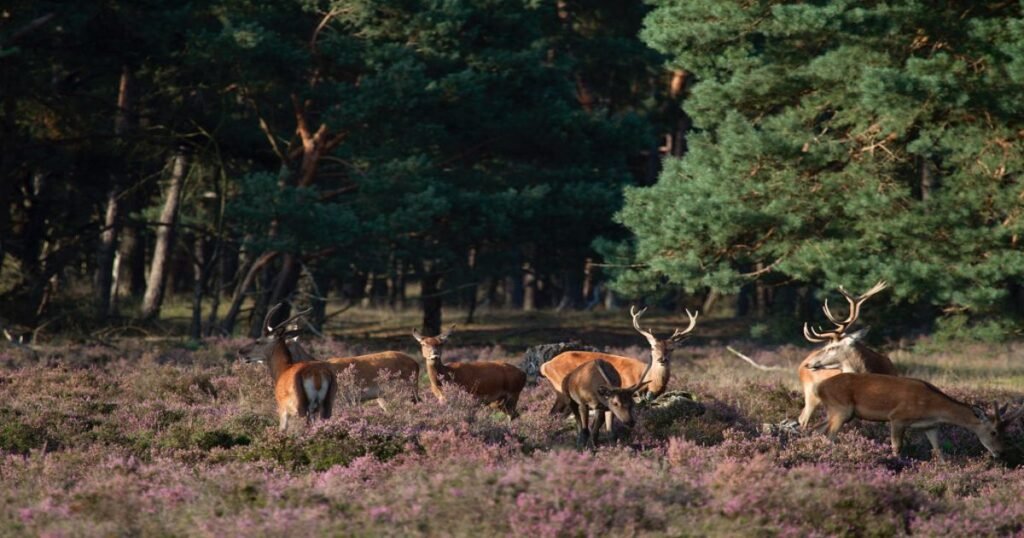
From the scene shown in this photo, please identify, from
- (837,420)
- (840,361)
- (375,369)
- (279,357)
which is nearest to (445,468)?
(279,357)

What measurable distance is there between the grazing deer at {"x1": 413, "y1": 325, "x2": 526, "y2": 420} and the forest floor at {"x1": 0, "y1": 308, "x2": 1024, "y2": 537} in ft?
0.98

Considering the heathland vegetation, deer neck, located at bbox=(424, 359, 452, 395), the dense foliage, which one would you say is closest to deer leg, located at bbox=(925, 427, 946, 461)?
the heathland vegetation

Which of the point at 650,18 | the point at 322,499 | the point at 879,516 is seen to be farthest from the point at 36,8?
the point at 879,516

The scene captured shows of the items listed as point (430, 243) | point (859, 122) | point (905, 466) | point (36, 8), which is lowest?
point (905, 466)

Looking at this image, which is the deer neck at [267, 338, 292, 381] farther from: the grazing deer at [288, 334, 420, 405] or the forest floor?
the grazing deer at [288, 334, 420, 405]

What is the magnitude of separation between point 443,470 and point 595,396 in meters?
3.52

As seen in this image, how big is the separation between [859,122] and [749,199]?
2.35m

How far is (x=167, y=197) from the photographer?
123ft

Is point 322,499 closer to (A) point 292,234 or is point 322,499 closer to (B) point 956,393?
(B) point 956,393

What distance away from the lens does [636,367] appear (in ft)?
54.4

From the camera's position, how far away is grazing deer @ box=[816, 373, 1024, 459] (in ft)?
47.9

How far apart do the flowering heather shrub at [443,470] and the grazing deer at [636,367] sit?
473 millimetres

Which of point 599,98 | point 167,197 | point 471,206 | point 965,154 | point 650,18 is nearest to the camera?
point 965,154

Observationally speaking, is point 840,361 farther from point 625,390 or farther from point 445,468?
point 445,468
